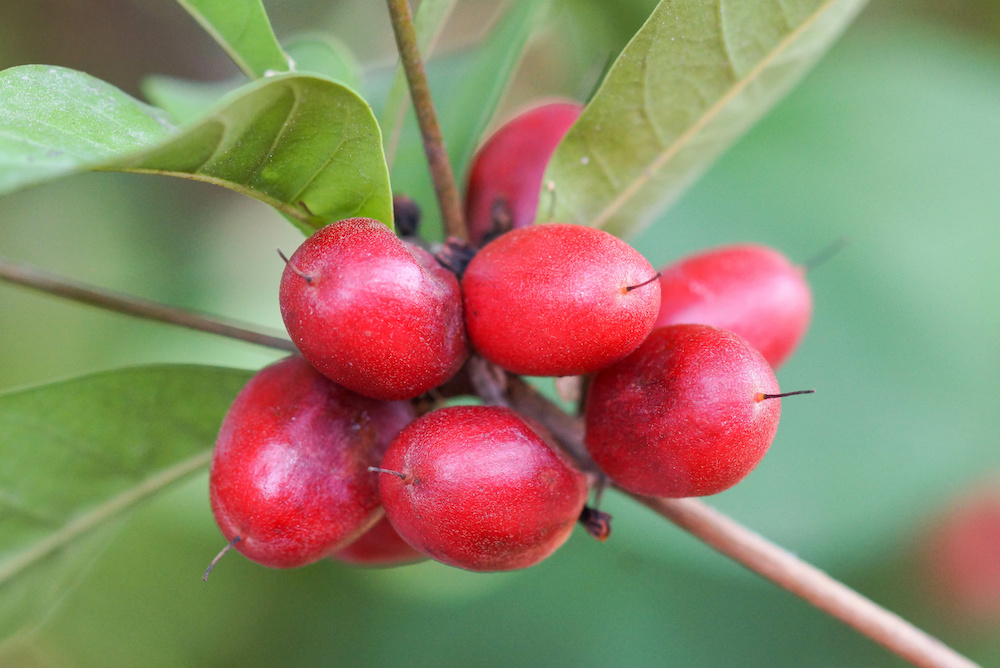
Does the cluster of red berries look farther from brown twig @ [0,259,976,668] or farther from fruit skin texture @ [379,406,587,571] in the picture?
brown twig @ [0,259,976,668]

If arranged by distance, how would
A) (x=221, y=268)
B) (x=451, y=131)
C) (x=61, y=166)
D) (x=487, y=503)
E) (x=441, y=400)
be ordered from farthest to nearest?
(x=221, y=268) < (x=451, y=131) < (x=441, y=400) < (x=487, y=503) < (x=61, y=166)

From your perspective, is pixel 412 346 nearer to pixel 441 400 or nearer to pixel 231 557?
pixel 441 400

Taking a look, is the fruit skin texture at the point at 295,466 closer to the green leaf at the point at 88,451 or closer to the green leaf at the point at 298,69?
the green leaf at the point at 88,451

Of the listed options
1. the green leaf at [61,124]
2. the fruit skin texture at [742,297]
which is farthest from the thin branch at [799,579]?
the green leaf at [61,124]

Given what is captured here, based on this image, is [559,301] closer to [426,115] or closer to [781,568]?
[426,115]

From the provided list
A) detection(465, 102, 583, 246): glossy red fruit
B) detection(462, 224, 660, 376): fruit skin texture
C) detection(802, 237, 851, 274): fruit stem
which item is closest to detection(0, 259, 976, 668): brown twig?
detection(462, 224, 660, 376): fruit skin texture

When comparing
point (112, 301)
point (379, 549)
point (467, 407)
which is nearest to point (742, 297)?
point (467, 407)

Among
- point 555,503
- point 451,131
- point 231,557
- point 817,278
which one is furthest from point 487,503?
point 817,278
